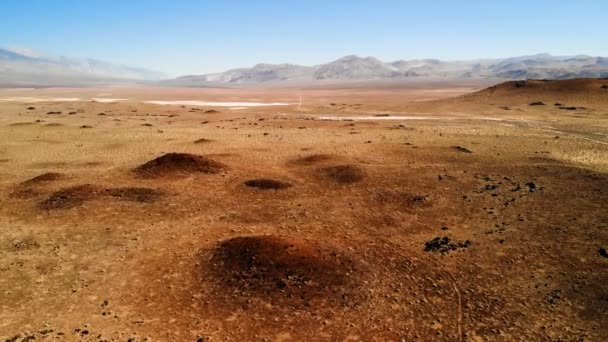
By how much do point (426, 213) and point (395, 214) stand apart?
4.07ft

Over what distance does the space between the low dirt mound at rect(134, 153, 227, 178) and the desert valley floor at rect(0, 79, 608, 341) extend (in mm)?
103

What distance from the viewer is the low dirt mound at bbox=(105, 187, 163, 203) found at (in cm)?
1873

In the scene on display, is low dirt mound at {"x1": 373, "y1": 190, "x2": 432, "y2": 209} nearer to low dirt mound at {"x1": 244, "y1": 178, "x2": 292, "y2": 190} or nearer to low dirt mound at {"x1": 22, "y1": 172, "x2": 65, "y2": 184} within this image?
low dirt mound at {"x1": 244, "y1": 178, "x2": 292, "y2": 190}

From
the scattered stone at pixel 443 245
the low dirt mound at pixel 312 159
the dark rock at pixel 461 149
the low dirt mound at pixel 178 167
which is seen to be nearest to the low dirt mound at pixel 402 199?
the scattered stone at pixel 443 245

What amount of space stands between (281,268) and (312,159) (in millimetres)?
13448

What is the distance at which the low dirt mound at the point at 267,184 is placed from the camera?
20250 millimetres

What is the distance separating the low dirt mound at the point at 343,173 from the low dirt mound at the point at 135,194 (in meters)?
8.07

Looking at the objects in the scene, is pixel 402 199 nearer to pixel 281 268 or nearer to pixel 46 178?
pixel 281 268

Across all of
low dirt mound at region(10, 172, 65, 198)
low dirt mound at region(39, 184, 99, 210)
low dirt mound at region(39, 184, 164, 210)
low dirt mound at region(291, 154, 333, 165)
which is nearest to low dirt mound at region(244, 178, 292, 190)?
low dirt mound at region(39, 184, 164, 210)

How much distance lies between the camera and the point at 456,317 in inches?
414

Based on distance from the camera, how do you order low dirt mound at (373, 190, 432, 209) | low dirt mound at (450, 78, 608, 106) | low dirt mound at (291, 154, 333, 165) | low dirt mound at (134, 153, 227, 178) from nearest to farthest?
1. low dirt mound at (373, 190, 432, 209)
2. low dirt mound at (134, 153, 227, 178)
3. low dirt mound at (291, 154, 333, 165)
4. low dirt mound at (450, 78, 608, 106)

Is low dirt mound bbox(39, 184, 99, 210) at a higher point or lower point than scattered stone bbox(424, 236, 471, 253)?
higher

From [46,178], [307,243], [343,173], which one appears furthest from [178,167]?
[307,243]

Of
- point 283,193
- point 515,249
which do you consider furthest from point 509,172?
point 283,193
